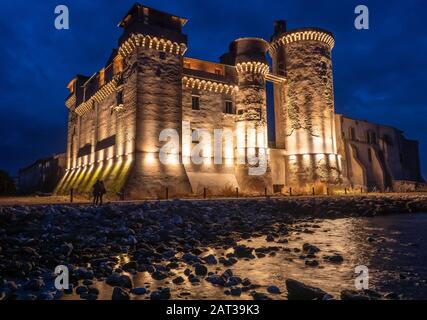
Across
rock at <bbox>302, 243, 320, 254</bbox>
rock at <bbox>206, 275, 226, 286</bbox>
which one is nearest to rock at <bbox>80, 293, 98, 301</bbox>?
rock at <bbox>206, 275, 226, 286</bbox>

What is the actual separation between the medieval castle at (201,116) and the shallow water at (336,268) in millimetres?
15088

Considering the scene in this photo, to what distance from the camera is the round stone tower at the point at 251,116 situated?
93.1ft

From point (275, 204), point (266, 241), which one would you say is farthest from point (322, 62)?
point (266, 241)

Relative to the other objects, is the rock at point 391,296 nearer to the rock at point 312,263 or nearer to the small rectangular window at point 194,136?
the rock at point 312,263

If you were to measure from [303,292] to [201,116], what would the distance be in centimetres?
2467

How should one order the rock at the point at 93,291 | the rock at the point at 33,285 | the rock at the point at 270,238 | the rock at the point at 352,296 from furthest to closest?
1. the rock at the point at 270,238
2. the rock at the point at 33,285
3. the rock at the point at 93,291
4. the rock at the point at 352,296

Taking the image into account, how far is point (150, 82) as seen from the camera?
2403cm

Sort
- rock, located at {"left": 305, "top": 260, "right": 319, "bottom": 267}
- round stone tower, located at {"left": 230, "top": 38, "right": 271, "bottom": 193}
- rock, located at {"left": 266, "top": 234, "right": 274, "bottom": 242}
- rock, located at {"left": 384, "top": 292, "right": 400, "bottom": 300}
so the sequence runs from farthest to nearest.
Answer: round stone tower, located at {"left": 230, "top": 38, "right": 271, "bottom": 193}
rock, located at {"left": 266, "top": 234, "right": 274, "bottom": 242}
rock, located at {"left": 305, "top": 260, "right": 319, "bottom": 267}
rock, located at {"left": 384, "top": 292, "right": 400, "bottom": 300}

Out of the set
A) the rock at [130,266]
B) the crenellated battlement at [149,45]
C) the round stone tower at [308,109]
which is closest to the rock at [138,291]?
the rock at [130,266]

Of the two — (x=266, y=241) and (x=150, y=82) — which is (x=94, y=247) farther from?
(x=150, y=82)

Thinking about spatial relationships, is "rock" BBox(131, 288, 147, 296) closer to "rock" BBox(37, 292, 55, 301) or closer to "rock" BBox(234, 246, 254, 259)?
"rock" BBox(37, 292, 55, 301)

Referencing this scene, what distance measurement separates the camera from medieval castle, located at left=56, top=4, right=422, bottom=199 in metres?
23.6

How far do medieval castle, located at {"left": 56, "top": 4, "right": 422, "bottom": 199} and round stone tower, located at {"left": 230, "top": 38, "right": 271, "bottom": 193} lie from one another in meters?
0.10

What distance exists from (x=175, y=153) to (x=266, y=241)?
16.0 metres
